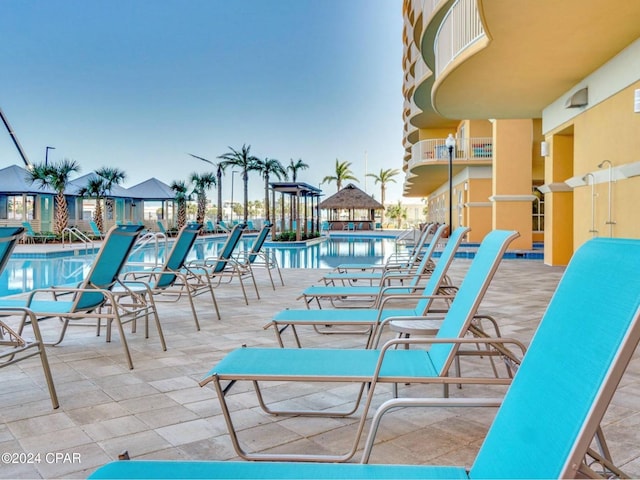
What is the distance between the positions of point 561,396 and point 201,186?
37.7 meters

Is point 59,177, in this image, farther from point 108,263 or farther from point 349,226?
point 108,263

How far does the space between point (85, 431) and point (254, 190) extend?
5142 centimetres

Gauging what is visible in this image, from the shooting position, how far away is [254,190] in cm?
5347

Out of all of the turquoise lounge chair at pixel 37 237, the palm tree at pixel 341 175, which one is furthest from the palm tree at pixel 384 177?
the turquoise lounge chair at pixel 37 237

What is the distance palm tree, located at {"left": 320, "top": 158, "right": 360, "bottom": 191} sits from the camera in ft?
178

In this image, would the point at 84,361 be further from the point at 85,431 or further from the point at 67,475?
the point at 67,475

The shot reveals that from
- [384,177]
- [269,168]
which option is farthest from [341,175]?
[269,168]

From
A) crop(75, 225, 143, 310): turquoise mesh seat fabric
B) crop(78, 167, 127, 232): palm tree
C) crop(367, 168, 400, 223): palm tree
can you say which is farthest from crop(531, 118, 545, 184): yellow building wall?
crop(367, 168, 400, 223): palm tree

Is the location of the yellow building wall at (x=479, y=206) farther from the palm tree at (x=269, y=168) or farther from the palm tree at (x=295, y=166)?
the palm tree at (x=295, y=166)

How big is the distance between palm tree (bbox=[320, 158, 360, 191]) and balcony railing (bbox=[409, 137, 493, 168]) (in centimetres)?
3251

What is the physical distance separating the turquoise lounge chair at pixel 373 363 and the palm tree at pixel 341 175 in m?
52.2

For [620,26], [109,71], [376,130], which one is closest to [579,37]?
[620,26]

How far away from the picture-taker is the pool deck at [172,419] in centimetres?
247

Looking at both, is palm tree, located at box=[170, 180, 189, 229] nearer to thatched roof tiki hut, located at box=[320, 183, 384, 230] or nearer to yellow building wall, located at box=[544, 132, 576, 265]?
thatched roof tiki hut, located at box=[320, 183, 384, 230]
